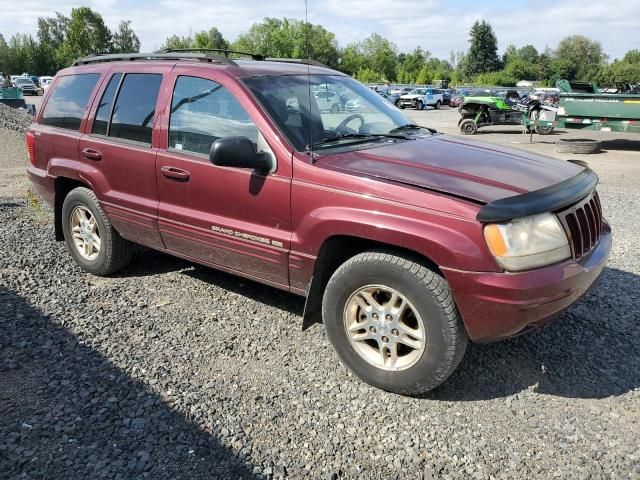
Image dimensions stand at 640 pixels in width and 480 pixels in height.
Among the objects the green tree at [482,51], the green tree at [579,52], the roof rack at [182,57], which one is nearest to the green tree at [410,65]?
the green tree at [482,51]

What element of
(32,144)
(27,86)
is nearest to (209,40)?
(27,86)

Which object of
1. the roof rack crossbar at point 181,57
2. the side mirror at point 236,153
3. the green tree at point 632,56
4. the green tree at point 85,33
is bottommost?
the side mirror at point 236,153

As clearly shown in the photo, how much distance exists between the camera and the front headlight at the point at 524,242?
279cm

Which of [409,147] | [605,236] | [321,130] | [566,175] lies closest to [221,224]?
[321,130]

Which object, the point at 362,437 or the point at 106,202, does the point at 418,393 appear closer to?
the point at 362,437

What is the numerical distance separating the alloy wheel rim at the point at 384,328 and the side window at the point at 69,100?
3.15 m

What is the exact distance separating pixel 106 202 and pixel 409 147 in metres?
2.58

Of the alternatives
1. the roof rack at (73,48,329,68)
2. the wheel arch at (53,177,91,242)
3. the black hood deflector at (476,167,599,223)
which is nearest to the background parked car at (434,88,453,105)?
the roof rack at (73,48,329,68)

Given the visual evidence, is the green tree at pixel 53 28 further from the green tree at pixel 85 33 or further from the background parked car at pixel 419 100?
the background parked car at pixel 419 100

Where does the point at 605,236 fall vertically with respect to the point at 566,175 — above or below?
below

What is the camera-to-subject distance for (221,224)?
3.84 meters

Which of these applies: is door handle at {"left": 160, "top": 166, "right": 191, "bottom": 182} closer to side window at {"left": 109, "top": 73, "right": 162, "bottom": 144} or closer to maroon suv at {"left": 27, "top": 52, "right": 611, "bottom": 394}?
maroon suv at {"left": 27, "top": 52, "right": 611, "bottom": 394}

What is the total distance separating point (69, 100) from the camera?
507 cm

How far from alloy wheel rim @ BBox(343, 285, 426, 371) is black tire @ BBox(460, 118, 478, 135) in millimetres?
18579
